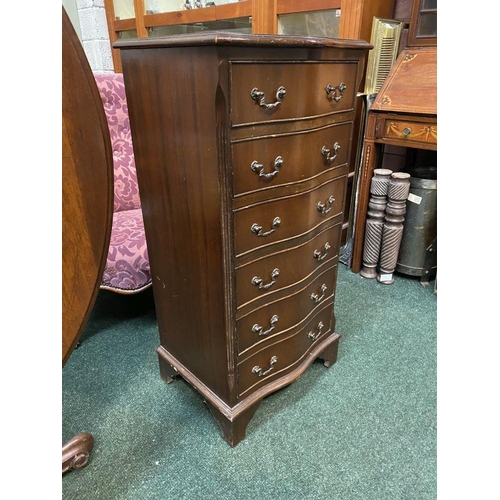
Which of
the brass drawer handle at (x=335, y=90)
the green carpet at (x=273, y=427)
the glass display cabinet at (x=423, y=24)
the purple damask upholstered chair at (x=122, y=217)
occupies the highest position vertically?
the glass display cabinet at (x=423, y=24)

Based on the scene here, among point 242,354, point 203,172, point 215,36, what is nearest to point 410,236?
point 242,354

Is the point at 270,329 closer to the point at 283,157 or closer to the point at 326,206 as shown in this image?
the point at 326,206

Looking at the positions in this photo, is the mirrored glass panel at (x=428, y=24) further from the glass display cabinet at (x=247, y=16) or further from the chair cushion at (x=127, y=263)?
the chair cushion at (x=127, y=263)

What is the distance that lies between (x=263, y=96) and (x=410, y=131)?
4.07 feet

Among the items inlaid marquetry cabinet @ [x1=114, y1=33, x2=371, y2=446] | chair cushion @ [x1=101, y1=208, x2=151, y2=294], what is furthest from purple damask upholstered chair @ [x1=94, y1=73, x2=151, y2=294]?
inlaid marquetry cabinet @ [x1=114, y1=33, x2=371, y2=446]

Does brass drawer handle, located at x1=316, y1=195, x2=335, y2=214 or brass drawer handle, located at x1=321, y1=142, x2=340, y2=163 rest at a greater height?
brass drawer handle, located at x1=321, y1=142, x2=340, y2=163

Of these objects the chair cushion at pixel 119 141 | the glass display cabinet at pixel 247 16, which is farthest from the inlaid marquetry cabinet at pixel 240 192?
the glass display cabinet at pixel 247 16

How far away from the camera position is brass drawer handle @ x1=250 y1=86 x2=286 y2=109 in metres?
0.93

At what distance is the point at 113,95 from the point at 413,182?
5.29 feet

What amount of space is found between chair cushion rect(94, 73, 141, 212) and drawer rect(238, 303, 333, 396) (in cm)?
112

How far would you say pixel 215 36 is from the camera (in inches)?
32.3

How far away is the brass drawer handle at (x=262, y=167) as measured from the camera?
1.01m

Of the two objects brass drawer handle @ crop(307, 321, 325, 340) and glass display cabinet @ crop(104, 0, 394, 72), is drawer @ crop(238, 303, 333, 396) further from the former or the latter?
glass display cabinet @ crop(104, 0, 394, 72)

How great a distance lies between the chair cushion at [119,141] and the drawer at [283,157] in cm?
114
